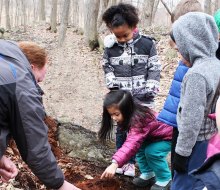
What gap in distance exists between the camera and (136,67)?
3.53 meters

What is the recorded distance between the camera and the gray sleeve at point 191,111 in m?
2.26

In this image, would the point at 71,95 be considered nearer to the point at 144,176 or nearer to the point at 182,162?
the point at 144,176

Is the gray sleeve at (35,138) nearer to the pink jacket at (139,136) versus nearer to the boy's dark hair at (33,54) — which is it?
the boy's dark hair at (33,54)

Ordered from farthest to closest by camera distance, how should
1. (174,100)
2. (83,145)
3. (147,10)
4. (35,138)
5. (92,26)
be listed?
(147,10), (92,26), (83,145), (174,100), (35,138)

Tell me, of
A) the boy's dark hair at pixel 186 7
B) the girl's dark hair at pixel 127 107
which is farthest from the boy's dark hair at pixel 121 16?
the girl's dark hair at pixel 127 107

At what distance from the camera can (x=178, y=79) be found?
9.10ft

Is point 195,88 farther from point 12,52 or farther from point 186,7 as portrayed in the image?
point 12,52

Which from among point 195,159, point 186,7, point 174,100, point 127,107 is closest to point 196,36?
point 174,100

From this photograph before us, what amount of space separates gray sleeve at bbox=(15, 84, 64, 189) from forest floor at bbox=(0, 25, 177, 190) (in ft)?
3.91

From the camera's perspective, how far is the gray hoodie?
2271 mm

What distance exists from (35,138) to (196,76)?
1.08 m

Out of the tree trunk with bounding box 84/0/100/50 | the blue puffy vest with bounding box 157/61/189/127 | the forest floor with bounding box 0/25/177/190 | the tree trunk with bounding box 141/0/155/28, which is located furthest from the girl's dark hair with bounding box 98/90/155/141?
the tree trunk with bounding box 141/0/155/28

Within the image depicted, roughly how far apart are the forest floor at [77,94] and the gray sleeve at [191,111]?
4.33 feet

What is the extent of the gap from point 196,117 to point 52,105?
13.5ft
